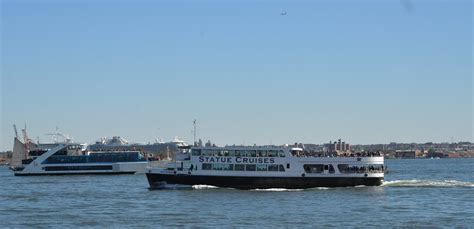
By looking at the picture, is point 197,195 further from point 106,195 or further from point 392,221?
point 392,221

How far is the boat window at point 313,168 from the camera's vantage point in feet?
257

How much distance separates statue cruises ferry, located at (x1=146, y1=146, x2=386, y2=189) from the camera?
7788 centimetres

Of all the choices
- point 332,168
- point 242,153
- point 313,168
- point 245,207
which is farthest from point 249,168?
point 245,207

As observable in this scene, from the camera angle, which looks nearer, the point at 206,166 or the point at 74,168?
the point at 206,166

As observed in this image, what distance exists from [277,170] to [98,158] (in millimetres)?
53173

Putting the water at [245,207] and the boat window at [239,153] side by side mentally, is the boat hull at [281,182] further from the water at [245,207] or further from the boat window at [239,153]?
the boat window at [239,153]

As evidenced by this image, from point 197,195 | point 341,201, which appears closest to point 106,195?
point 197,195

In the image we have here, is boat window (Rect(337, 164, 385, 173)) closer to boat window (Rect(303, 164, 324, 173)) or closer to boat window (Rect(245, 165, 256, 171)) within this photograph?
boat window (Rect(303, 164, 324, 173))

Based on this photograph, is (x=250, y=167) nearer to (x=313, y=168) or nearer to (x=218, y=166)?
(x=218, y=166)

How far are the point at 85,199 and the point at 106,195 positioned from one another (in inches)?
161

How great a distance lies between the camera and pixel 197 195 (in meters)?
71.3

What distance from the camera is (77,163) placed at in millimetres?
124250

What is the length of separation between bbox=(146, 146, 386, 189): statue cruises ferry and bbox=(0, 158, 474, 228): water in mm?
1348

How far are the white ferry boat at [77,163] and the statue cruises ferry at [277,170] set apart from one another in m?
47.9
